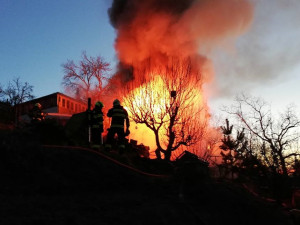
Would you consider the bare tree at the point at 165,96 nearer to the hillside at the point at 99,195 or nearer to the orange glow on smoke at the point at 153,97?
the orange glow on smoke at the point at 153,97

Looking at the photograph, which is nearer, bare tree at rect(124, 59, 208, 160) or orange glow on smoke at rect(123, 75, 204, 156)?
bare tree at rect(124, 59, 208, 160)

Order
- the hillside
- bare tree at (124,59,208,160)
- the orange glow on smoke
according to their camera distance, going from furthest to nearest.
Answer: the orange glow on smoke < bare tree at (124,59,208,160) < the hillside

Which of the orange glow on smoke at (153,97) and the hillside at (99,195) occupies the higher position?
the orange glow on smoke at (153,97)

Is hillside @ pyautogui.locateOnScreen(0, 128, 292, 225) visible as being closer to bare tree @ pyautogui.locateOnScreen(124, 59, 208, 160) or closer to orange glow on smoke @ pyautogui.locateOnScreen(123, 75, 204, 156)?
bare tree @ pyautogui.locateOnScreen(124, 59, 208, 160)

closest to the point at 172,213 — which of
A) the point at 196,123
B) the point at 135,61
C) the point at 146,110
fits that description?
the point at 146,110

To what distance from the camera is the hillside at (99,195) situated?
5.04m

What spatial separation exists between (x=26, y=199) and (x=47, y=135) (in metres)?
4.06

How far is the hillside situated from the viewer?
16.5 feet

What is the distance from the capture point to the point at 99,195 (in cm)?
627

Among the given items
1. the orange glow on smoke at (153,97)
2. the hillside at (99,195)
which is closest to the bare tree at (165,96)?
the orange glow on smoke at (153,97)

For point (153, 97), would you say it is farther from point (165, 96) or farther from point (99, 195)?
point (99, 195)

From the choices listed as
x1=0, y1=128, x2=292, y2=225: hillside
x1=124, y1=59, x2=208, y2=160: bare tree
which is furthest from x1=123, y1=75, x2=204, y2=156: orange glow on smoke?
x1=0, y1=128, x2=292, y2=225: hillside

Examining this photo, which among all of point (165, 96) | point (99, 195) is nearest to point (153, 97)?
point (165, 96)

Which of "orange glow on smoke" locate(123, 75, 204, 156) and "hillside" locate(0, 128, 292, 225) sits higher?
"orange glow on smoke" locate(123, 75, 204, 156)
